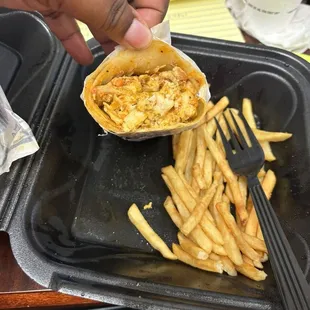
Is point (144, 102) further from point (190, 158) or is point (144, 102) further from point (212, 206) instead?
point (212, 206)

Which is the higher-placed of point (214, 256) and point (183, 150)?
point (183, 150)

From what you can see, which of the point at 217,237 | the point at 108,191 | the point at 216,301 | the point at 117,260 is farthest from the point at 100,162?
the point at 216,301

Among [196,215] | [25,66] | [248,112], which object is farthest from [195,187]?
[25,66]

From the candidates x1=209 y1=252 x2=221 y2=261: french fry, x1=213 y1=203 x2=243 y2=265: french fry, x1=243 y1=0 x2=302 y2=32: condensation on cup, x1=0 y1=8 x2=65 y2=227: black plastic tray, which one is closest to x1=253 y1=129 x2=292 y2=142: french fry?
x1=213 y1=203 x2=243 y2=265: french fry

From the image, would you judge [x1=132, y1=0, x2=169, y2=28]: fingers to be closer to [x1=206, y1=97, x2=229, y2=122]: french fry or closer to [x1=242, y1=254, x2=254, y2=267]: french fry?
[x1=206, y1=97, x2=229, y2=122]: french fry

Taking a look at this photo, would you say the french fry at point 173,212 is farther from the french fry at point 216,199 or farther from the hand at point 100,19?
the hand at point 100,19

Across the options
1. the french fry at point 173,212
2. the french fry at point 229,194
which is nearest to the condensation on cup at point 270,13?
the french fry at point 229,194

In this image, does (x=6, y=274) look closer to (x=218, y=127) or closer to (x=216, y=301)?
(x=216, y=301)
